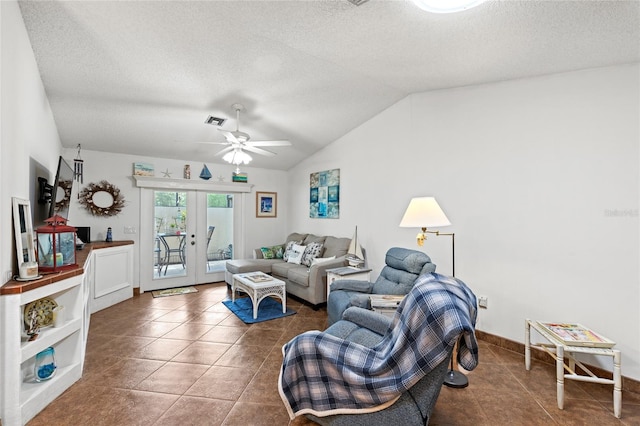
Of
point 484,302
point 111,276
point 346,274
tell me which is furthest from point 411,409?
point 111,276

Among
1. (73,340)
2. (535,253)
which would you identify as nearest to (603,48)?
(535,253)

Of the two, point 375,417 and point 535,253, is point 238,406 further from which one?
point 535,253

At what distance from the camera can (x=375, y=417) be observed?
5.08 ft

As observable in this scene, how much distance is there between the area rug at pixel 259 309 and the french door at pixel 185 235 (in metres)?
1.37

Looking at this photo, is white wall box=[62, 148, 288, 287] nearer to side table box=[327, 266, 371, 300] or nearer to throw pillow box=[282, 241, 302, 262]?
throw pillow box=[282, 241, 302, 262]

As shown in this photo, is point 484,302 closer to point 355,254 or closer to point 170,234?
point 355,254

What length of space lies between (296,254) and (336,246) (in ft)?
2.56

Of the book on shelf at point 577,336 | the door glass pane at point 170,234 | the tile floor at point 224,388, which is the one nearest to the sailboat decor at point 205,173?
the door glass pane at point 170,234

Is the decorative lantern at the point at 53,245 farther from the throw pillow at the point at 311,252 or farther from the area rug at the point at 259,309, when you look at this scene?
the throw pillow at the point at 311,252

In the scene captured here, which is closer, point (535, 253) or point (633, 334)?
point (633, 334)

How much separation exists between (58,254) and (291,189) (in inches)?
171

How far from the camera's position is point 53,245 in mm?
2145

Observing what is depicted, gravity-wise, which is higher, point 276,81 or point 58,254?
point 276,81

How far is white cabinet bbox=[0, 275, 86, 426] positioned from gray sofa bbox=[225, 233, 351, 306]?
2.47 meters
